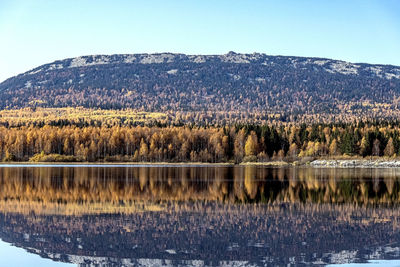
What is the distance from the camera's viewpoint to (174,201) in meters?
36.6

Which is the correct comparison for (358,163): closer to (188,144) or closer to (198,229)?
(188,144)

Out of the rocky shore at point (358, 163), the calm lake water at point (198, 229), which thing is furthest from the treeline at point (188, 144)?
the calm lake water at point (198, 229)

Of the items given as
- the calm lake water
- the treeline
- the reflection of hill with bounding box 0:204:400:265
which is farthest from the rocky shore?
the reflection of hill with bounding box 0:204:400:265

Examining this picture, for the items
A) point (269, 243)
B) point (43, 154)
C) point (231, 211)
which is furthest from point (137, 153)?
point (269, 243)

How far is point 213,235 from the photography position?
23.9 meters

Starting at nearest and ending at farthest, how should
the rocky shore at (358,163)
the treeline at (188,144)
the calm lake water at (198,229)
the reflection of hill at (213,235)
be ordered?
the calm lake water at (198,229) < the reflection of hill at (213,235) < the rocky shore at (358,163) < the treeline at (188,144)

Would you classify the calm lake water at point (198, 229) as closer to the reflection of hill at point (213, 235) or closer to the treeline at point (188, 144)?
the reflection of hill at point (213, 235)

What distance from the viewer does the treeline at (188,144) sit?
14038 cm

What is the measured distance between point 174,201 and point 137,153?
110 meters

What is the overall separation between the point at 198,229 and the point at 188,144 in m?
122

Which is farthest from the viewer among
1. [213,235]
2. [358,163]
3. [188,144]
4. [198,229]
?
[188,144]

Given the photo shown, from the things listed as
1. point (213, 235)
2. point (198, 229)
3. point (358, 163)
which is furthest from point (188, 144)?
point (213, 235)

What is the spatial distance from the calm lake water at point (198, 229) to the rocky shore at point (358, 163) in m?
82.5

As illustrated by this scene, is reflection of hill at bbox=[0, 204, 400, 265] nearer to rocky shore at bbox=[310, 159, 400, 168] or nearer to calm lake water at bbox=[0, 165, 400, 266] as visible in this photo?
calm lake water at bbox=[0, 165, 400, 266]
